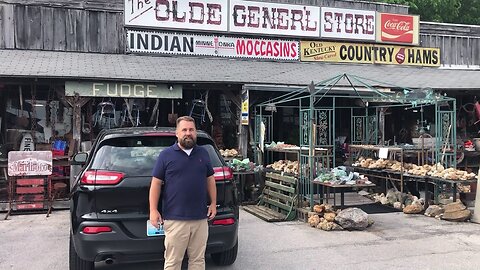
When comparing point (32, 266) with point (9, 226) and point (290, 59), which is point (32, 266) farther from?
point (290, 59)

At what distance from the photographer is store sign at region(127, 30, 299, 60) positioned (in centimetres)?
1287

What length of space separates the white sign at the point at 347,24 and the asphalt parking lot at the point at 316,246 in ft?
25.9

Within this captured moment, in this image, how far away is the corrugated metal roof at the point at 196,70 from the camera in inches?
393

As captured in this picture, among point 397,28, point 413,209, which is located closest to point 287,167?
point 413,209

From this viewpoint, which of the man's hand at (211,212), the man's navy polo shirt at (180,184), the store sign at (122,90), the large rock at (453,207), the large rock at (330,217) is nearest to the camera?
the man's navy polo shirt at (180,184)

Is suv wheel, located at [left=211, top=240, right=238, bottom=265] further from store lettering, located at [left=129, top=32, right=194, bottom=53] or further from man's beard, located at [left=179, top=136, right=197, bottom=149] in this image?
store lettering, located at [left=129, top=32, right=194, bottom=53]

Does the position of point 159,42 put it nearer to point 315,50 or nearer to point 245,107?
point 245,107

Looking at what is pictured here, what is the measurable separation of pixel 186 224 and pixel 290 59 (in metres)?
11.0

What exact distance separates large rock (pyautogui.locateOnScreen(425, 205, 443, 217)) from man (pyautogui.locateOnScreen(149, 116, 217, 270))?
6246 millimetres

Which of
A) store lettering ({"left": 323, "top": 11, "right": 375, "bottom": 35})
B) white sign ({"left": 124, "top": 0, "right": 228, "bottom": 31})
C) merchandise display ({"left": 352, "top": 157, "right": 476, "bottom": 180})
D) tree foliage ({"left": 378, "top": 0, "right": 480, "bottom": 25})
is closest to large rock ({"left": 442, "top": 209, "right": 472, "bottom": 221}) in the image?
merchandise display ({"left": 352, "top": 157, "right": 476, "bottom": 180})

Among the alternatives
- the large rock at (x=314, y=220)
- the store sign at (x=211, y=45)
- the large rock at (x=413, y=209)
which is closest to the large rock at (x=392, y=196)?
the large rock at (x=413, y=209)

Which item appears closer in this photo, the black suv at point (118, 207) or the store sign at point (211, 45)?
the black suv at point (118, 207)

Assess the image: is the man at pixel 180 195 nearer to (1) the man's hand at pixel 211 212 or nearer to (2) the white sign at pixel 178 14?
(1) the man's hand at pixel 211 212

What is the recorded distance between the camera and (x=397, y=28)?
15.3 meters
